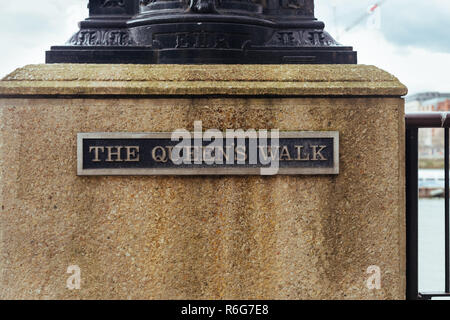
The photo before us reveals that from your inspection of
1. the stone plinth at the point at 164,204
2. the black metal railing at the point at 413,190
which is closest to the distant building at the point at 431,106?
the black metal railing at the point at 413,190

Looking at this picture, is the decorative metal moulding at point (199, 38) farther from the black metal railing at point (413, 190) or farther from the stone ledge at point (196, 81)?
the black metal railing at point (413, 190)

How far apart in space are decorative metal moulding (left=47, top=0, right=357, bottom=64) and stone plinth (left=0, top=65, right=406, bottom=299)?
0.46 metres

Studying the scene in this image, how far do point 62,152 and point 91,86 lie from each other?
50cm

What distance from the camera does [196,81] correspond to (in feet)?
11.1

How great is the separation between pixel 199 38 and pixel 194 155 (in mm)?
1001

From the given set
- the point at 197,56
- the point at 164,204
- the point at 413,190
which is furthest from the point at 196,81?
the point at 413,190

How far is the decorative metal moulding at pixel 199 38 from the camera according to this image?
12.2 ft

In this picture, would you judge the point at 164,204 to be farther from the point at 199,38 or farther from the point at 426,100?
the point at 426,100

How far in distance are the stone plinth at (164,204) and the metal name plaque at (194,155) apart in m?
0.06

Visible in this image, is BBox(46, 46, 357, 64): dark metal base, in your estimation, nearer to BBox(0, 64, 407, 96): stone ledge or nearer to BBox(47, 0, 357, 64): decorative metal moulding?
BBox(47, 0, 357, 64): decorative metal moulding

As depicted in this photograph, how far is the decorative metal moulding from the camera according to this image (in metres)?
3.73

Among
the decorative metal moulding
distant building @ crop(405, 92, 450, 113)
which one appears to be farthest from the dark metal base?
distant building @ crop(405, 92, 450, 113)

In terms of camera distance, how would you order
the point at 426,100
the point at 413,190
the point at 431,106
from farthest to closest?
the point at 426,100, the point at 431,106, the point at 413,190
